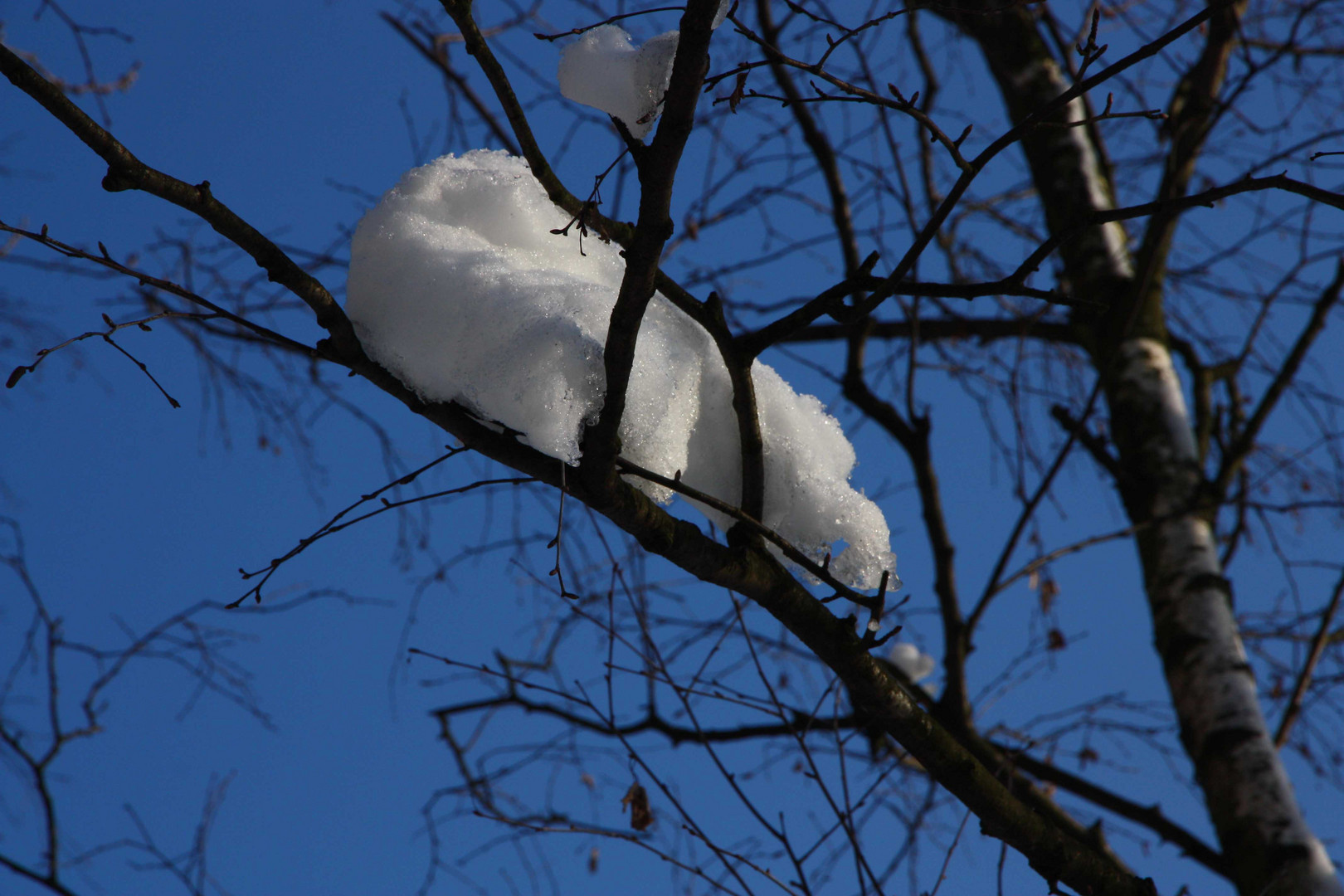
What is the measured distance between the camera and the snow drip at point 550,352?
0.88m

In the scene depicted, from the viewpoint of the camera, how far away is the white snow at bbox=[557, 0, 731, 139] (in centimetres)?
81

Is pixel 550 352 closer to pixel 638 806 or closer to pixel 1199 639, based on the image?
pixel 638 806

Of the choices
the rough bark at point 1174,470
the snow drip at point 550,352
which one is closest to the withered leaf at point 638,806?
the snow drip at point 550,352

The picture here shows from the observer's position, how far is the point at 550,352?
88cm

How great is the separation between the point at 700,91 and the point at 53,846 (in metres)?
2.38

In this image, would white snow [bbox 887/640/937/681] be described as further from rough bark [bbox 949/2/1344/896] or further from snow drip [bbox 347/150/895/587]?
snow drip [bbox 347/150/895/587]

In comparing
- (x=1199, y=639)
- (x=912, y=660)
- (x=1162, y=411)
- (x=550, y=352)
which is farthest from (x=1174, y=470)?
(x=550, y=352)

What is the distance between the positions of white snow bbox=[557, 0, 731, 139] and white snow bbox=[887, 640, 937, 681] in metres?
2.40

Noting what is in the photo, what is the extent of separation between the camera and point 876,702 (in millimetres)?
1134

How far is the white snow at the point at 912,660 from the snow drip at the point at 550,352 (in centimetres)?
195

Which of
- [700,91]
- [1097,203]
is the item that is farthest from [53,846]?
[1097,203]

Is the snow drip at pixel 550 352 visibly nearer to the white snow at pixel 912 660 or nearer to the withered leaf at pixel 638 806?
the withered leaf at pixel 638 806

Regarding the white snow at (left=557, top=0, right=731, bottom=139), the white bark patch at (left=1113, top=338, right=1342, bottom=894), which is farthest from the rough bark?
the white snow at (left=557, top=0, right=731, bottom=139)

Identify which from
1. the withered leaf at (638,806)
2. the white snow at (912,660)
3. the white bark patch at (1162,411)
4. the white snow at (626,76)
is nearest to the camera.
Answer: the white snow at (626,76)
